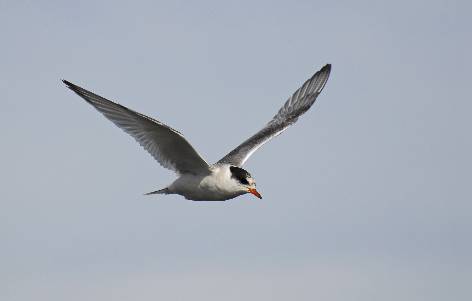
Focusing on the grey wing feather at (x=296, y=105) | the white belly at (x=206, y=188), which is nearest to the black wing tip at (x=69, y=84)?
the white belly at (x=206, y=188)

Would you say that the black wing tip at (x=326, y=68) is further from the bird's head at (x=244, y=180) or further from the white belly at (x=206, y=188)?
the white belly at (x=206, y=188)

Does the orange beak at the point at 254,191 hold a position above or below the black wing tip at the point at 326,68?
below

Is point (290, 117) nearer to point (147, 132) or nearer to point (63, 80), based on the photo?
point (147, 132)

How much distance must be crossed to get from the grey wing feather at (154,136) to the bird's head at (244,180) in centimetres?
70

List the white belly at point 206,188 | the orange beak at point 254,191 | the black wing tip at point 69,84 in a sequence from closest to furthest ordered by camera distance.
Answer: the black wing tip at point 69,84 → the white belly at point 206,188 → the orange beak at point 254,191

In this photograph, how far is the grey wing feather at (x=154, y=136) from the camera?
19156mm

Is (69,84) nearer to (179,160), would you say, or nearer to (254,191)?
(179,160)

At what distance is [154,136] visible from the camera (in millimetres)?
20234

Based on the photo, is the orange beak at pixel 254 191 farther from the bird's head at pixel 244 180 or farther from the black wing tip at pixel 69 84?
the black wing tip at pixel 69 84

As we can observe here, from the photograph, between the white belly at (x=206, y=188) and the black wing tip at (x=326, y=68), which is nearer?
the white belly at (x=206, y=188)

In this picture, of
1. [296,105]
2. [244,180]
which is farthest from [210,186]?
[296,105]

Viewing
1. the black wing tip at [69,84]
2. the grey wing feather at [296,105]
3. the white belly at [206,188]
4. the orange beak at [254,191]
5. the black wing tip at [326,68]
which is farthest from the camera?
the black wing tip at [326,68]

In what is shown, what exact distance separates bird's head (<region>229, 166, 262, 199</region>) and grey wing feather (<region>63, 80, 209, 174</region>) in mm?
705

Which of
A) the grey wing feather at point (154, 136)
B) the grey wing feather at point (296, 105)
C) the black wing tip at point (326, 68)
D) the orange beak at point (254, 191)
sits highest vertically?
the black wing tip at point (326, 68)
